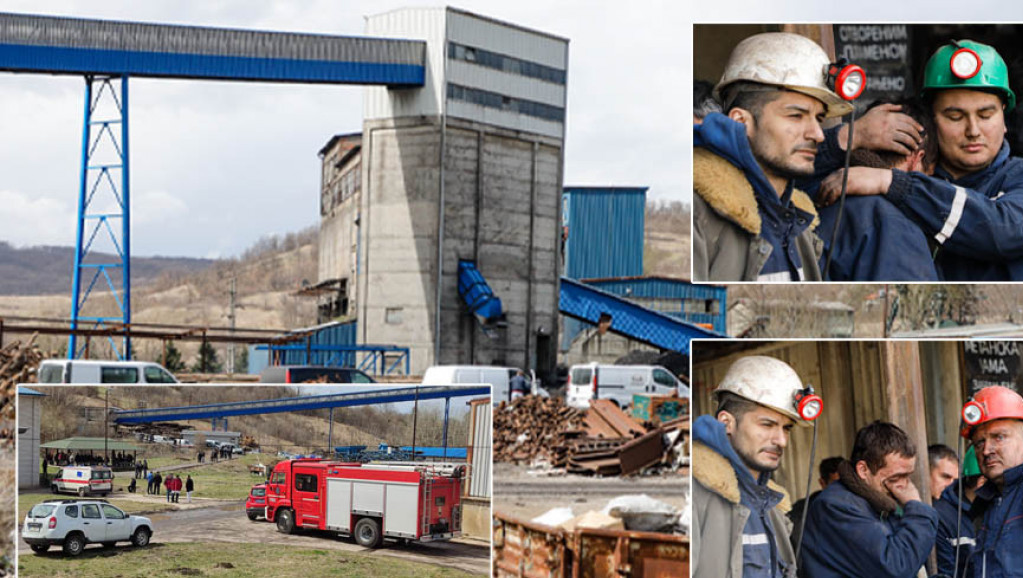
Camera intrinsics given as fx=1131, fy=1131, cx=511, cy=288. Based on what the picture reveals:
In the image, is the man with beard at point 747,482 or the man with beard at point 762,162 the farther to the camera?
the man with beard at point 762,162

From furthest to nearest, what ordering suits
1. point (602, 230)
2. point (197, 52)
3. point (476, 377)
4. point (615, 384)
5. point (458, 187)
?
point (602, 230), point (458, 187), point (615, 384), point (197, 52), point (476, 377)

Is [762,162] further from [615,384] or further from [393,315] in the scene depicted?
[393,315]

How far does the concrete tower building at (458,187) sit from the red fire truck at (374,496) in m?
26.4

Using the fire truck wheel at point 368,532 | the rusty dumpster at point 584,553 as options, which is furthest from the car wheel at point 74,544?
the rusty dumpster at point 584,553

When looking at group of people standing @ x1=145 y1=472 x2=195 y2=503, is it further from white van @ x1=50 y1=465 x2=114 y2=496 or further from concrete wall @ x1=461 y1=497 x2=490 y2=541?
concrete wall @ x1=461 y1=497 x2=490 y2=541

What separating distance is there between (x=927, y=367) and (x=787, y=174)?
220 centimetres

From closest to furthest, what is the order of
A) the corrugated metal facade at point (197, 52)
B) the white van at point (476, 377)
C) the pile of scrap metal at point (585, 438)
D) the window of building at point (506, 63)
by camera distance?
1. the pile of scrap metal at point (585, 438)
2. the white van at point (476, 377)
3. the corrugated metal facade at point (197, 52)
4. the window of building at point (506, 63)

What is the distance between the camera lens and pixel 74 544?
10609 mm

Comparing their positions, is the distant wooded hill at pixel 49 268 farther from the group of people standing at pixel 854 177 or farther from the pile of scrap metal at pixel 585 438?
the group of people standing at pixel 854 177

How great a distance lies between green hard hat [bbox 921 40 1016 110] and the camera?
420 inches

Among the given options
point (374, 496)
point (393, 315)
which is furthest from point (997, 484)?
point (393, 315)

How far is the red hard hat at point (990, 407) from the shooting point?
10.1 metres

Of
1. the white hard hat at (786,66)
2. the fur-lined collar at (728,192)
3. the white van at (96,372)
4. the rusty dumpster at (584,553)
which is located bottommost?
the rusty dumpster at (584,553)

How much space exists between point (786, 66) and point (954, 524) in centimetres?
442
